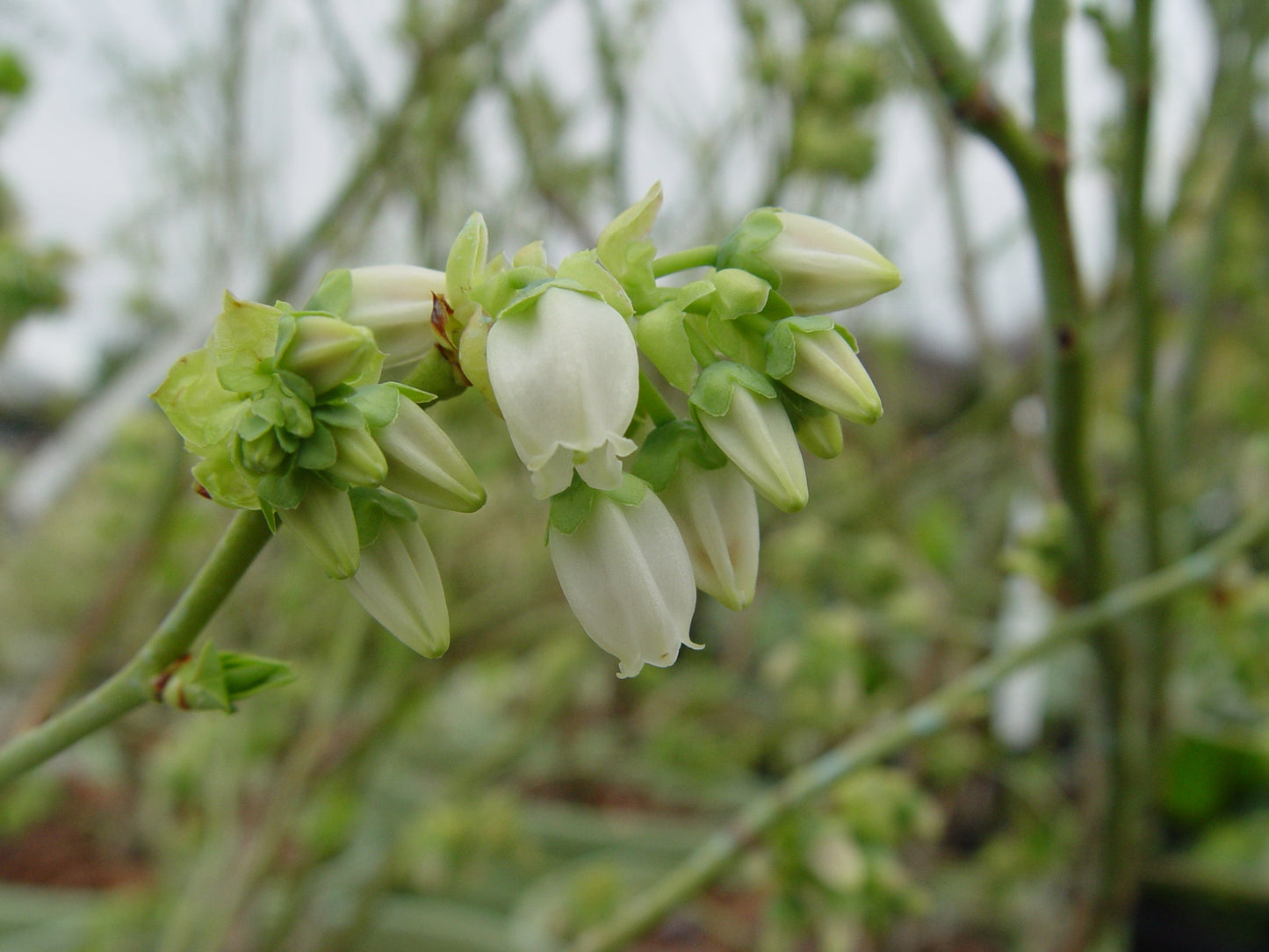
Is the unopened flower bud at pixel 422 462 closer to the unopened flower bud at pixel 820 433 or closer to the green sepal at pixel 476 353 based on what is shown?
the green sepal at pixel 476 353

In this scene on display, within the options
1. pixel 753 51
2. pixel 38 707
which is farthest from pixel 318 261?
pixel 38 707

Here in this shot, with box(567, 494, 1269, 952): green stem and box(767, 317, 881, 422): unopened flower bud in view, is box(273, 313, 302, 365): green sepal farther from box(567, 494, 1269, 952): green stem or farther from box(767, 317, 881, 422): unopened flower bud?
box(567, 494, 1269, 952): green stem

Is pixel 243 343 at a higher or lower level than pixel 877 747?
higher

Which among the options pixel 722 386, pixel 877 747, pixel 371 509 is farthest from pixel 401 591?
pixel 877 747

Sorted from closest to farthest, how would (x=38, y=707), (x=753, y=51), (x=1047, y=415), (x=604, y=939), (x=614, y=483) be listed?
(x=614, y=483) < (x=38, y=707) < (x=1047, y=415) < (x=604, y=939) < (x=753, y=51)

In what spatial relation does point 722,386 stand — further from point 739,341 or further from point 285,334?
point 285,334

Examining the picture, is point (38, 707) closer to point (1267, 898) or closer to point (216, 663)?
point (216, 663)
